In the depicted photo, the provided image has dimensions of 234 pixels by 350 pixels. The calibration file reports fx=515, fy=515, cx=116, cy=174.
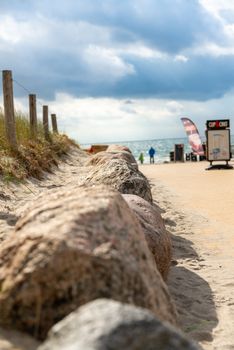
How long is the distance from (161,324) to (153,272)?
804 millimetres

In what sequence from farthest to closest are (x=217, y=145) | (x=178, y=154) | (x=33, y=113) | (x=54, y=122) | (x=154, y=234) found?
(x=178, y=154) < (x=54, y=122) < (x=217, y=145) < (x=33, y=113) < (x=154, y=234)

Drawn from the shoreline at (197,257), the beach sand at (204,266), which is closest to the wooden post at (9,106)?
the shoreline at (197,257)

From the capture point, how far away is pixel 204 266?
21.2 ft

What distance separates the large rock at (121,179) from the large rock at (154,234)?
2.03 m

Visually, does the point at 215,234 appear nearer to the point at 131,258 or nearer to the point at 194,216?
the point at 194,216

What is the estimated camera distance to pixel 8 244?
3029 mm

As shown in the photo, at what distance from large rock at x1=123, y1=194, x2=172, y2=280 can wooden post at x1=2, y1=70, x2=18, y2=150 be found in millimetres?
6629

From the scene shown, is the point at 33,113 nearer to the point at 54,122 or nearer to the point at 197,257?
the point at 54,122

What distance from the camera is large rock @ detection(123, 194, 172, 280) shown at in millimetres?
5066

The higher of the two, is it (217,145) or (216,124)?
(216,124)

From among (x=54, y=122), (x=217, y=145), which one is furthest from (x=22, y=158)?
(x=217, y=145)

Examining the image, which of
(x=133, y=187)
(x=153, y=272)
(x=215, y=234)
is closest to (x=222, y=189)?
(x=215, y=234)

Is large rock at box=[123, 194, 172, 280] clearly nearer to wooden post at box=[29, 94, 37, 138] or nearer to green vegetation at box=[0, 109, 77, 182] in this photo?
green vegetation at box=[0, 109, 77, 182]

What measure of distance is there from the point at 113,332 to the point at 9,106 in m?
10.3
